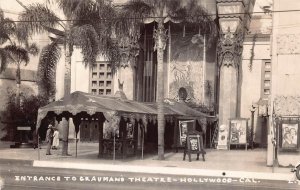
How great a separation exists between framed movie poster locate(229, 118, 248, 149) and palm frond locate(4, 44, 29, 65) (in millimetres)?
14008

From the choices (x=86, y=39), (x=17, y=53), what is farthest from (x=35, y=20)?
(x=17, y=53)


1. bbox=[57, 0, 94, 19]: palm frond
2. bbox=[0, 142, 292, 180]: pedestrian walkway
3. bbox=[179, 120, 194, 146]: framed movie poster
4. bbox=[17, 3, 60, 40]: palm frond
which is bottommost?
bbox=[0, 142, 292, 180]: pedestrian walkway

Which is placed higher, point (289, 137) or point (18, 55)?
point (18, 55)

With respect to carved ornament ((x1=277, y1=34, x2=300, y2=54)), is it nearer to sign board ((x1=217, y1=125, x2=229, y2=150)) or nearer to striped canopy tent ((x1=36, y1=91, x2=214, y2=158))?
striped canopy tent ((x1=36, y1=91, x2=214, y2=158))

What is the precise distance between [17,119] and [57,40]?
10552 millimetres

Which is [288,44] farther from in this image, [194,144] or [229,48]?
[229,48]

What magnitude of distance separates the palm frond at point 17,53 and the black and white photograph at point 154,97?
0.07 metres

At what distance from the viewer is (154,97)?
3644 centimetres

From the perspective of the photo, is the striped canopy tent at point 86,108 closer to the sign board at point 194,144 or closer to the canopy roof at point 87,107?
the canopy roof at point 87,107

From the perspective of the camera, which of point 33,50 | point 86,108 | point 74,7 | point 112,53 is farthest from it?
point 33,50

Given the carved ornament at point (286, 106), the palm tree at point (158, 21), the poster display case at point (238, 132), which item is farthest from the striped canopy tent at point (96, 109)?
the poster display case at point (238, 132)

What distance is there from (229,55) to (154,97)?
253 inches

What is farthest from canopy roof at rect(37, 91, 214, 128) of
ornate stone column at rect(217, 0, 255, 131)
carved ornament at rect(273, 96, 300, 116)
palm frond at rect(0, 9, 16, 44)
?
palm frond at rect(0, 9, 16, 44)

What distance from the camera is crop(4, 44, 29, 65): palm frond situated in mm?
33188
